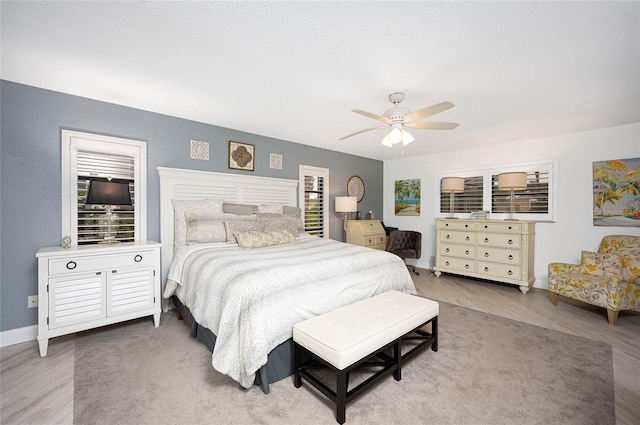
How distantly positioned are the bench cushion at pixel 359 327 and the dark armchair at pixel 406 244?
3032 millimetres

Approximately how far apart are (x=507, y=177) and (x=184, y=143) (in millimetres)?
4853

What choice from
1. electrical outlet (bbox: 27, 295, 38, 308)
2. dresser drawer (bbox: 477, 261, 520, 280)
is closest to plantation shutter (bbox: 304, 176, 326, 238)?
dresser drawer (bbox: 477, 261, 520, 280)

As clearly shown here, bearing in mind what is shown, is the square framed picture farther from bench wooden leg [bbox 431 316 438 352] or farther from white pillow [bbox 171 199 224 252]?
bench wooden leg [bbox 431 316 438 352]

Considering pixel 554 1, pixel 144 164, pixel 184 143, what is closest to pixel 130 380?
pixel 144 164

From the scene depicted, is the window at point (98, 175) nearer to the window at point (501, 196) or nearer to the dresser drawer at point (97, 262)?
the dresser drawer at point (97, 262)

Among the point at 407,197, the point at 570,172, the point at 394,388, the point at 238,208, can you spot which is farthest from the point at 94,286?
the point at 570,172

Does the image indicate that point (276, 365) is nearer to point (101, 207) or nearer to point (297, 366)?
point (297, 366)

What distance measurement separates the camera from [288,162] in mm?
4852

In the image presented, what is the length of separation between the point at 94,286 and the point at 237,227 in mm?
1442

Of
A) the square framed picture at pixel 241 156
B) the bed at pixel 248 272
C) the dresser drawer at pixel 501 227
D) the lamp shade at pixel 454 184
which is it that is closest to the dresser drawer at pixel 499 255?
the dresser drawer at pixel 501 227

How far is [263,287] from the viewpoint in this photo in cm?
199

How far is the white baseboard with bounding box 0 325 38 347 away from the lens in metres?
2.59

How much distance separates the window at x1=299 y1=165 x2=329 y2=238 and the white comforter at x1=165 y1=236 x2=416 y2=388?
80.0 inches

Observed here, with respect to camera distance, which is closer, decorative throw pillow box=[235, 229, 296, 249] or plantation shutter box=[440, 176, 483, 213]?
decorative throw pillow box=[235, 229, 296, 249]
